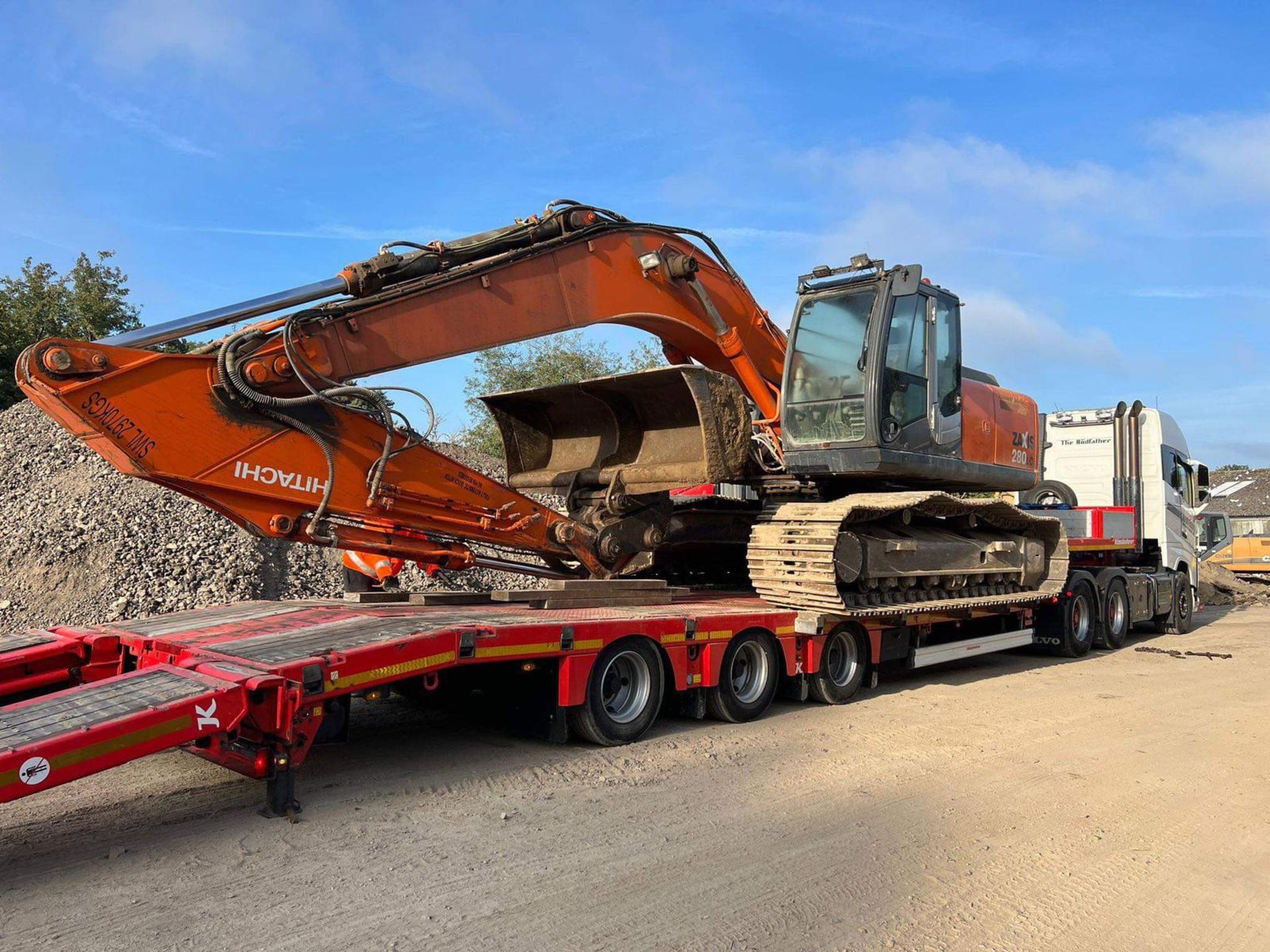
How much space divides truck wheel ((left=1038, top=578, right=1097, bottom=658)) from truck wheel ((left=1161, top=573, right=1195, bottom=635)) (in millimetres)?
3208

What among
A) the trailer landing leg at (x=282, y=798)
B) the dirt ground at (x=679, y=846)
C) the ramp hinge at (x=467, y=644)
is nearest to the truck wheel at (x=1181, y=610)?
the dirt ground at (x=679, y=846)

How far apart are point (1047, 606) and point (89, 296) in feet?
85.0

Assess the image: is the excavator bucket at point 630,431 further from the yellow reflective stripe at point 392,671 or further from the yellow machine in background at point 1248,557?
the yellow machine in background at point 1248,557

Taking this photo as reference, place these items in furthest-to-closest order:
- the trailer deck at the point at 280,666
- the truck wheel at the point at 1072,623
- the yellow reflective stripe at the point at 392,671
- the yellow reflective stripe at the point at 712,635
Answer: the truck wheel at the point at 1072,623 → the yellow reflective stripe at the point at 712,635 → the yellow reflective stripe at the point at 392,671 → the trailer deck at the point at 280,666

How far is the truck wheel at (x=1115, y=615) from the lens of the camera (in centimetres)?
1335

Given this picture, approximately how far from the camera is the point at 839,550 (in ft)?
26.3

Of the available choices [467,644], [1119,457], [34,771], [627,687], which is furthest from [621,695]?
[1119,457]

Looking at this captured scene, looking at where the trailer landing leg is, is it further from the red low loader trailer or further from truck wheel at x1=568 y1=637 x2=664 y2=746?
truck wheel at x1=568 y1=637 x2=664 y2=746

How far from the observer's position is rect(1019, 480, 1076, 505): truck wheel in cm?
1473

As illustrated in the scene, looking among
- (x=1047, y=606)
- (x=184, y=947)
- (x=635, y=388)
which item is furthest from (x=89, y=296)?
(x=184, y=947)

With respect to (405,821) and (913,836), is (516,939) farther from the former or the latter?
(913,836)

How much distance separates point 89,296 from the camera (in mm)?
27203

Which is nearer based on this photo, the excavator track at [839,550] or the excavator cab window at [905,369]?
the excavator track at [839,550]

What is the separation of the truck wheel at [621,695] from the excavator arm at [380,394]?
1.54 meters
